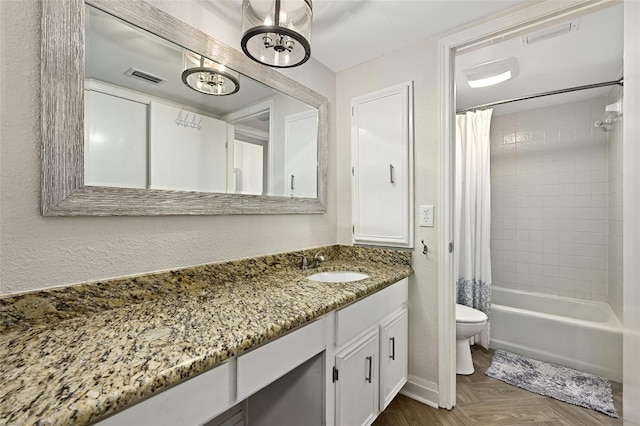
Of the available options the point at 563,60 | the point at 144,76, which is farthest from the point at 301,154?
the point at 563,60

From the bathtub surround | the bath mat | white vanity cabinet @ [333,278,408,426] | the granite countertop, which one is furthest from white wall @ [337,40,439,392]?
the bathtub surround

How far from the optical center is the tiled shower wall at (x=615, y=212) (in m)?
2.15

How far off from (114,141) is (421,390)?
2091 mm

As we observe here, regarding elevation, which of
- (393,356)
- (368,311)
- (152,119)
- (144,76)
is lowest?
(393,356)

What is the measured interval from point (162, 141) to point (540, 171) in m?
3.33

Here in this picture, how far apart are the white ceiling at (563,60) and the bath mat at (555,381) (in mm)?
2248

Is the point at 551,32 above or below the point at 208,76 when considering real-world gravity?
above

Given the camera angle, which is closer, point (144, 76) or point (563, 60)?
point (144, 76)

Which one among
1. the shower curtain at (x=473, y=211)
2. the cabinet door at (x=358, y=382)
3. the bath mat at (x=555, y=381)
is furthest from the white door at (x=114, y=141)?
the bath mat at (x=555, y=381)

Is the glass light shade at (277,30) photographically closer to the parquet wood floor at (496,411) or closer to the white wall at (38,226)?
the white wall at (38,226)

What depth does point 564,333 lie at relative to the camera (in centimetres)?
215

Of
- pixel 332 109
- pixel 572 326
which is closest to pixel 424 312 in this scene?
pixel 572 326

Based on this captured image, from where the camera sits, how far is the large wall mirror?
0.90 metres

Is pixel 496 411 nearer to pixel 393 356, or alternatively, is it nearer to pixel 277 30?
pixel 393 356
